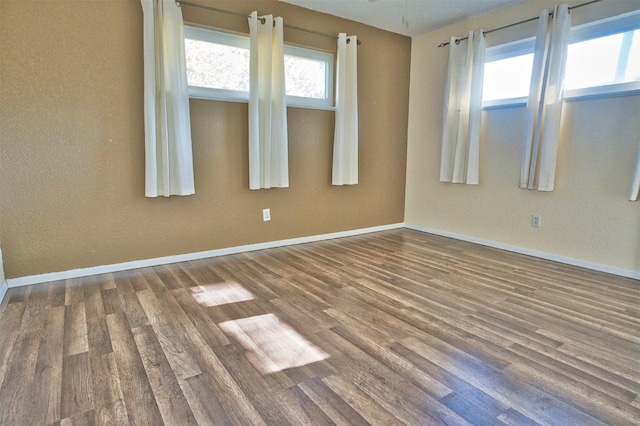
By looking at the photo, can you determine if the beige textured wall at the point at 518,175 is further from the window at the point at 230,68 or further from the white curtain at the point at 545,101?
the window at the point at 230,68

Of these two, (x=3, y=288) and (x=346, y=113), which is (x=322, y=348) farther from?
(x=346, y=113)

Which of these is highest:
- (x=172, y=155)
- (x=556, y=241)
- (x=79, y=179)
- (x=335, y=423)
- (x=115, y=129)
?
(x=115, y=129)

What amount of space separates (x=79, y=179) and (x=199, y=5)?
167 centimetres

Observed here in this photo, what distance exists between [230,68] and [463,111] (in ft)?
7.72

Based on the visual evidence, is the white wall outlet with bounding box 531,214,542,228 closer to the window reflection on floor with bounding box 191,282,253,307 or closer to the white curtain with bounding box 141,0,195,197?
the window reflection on floor with bounding box 191,282,253,307

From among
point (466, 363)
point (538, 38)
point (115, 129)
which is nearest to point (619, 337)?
point (466, 363)

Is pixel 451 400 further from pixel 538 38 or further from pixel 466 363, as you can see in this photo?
pixel 538 38

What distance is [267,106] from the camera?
319 centimetres

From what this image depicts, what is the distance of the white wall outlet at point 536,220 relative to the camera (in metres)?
3.29

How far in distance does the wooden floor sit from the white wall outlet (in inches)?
22.3

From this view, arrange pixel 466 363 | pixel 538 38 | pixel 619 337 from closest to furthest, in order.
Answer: pixel 466 363 < pixel 619 337 < pixel 538 38

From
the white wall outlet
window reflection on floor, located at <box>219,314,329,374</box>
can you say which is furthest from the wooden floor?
the white wall outlet

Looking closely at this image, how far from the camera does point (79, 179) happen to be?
2605mm

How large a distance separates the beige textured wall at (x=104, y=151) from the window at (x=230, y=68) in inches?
4.0
